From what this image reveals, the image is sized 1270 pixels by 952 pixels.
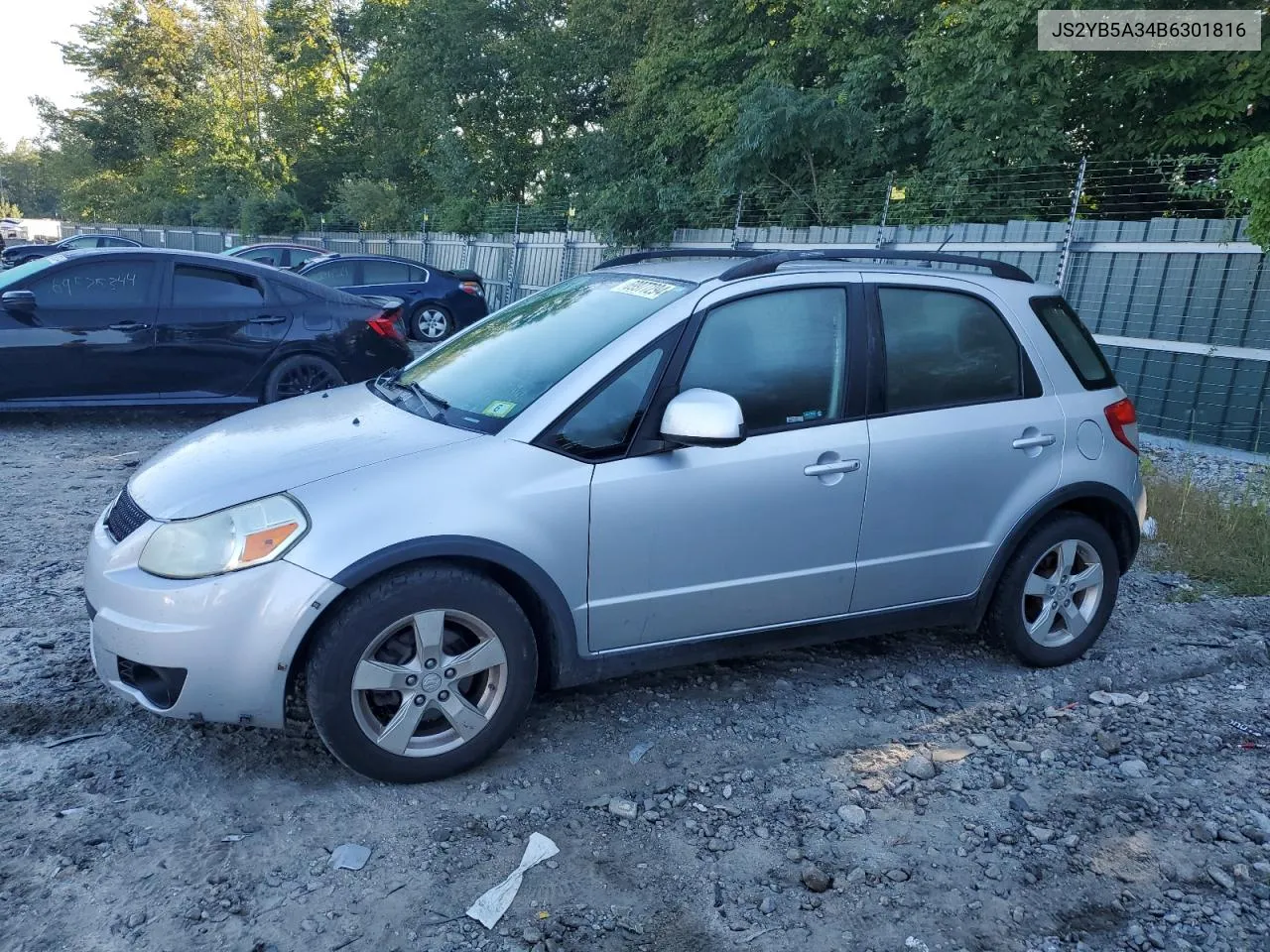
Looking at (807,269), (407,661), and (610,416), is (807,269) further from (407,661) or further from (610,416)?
(407,661)

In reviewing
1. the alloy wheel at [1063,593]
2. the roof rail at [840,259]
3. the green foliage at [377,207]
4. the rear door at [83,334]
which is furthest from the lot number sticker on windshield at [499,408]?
the green foliage at [377,207]

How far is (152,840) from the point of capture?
9.52 ft

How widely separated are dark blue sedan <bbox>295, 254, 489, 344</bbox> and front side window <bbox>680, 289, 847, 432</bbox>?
499 inches

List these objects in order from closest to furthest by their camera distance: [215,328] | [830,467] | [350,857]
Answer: [350,857]
[830,467]
[215,328]

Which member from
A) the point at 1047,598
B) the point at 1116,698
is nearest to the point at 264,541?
the point at 1047,598

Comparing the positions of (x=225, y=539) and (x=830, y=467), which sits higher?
(x=830, y=467)

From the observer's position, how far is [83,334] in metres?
7.89

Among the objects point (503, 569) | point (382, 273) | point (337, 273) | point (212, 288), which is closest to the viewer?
point (503, 569)

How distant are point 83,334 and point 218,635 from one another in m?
6.03

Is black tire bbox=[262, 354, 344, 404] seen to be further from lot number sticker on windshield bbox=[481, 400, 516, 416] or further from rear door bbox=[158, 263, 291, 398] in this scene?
lot number sticker on windshield bbox=[481, 400, 516, 416]

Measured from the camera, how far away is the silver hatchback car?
3047 millimetres

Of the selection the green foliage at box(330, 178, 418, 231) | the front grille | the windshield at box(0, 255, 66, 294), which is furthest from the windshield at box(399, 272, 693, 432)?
the green foliage at box(330, 178, 418, 231)

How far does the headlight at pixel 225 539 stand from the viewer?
3.01 metres

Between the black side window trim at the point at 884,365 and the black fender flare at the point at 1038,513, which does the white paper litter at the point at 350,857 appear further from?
the black fender flare at the point at 1038,513
